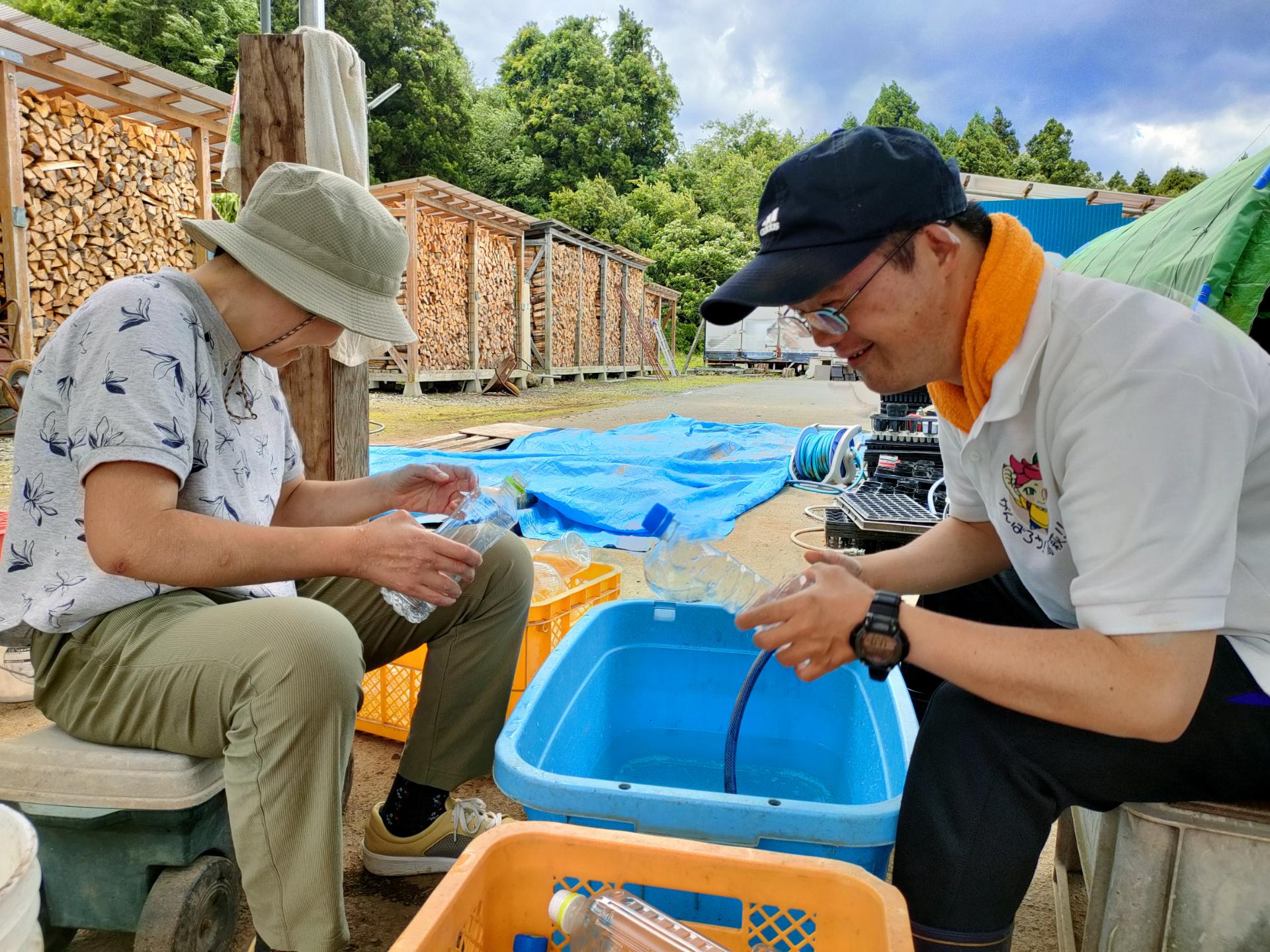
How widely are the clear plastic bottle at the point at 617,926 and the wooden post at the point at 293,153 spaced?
2083 millimetres

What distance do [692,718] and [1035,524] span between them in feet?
3.88

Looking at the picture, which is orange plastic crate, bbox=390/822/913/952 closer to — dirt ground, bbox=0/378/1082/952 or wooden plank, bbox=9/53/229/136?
dirt ground, bbox=0/378/1082/952

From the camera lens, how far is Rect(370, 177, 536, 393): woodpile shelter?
43.0 ft

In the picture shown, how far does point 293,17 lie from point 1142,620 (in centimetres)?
3375

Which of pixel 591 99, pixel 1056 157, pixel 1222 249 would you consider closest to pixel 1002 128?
pixel 1056 157

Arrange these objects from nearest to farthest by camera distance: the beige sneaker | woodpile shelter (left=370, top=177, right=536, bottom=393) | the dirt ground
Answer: the dirt ground, the beige sneaker, woodpile shelter (left=370, top=177, right=536, bottom=393)

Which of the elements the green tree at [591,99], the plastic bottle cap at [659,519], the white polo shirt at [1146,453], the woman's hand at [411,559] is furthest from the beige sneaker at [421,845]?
the green tree at [591,99]

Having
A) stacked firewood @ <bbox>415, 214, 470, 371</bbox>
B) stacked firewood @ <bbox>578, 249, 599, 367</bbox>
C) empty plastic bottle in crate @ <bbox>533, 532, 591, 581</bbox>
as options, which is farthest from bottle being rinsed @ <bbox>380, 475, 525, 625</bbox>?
stacked firewood @ <bbox>578, 249, 599, 367</bbox>

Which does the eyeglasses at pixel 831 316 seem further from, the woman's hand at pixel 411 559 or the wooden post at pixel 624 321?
the wooden post at pixel 624 321

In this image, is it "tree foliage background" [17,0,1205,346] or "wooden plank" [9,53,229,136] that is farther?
"tree foliage background" [17,0,1205,346]

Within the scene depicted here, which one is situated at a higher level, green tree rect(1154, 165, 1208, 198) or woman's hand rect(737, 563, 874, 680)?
green tree rect(1154, 165, 1208, 198)

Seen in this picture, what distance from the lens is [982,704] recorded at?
48.1 inches

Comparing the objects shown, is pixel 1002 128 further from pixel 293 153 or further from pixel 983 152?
pixel 293 153

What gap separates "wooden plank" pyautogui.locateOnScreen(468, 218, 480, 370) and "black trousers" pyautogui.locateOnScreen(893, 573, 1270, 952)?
1438cm
